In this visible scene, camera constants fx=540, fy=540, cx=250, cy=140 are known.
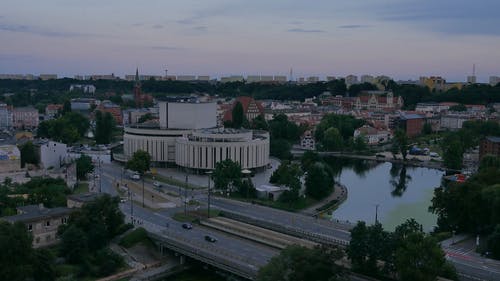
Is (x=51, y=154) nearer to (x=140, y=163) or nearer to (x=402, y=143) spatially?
(x=140, y=163)

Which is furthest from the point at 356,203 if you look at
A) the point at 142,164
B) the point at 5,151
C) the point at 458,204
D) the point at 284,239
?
the point at 5,151

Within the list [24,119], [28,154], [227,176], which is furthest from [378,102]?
[28,154]

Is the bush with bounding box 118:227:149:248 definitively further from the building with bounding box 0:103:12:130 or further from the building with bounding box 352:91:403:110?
the building with bounding box 352:91:403:110

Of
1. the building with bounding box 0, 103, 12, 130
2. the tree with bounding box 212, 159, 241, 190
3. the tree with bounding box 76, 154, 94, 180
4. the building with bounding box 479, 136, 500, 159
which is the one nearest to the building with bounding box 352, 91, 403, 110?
the building with bounding box 479, 136, 500, 159

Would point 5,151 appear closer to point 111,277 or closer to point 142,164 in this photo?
point 142,164

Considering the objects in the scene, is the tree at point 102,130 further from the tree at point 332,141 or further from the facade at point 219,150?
the tree at point 332,141

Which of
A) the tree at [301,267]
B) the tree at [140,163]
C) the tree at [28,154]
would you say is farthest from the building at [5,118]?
the tree at [301,267]
